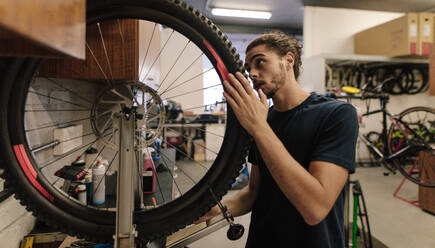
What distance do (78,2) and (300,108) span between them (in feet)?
2.61

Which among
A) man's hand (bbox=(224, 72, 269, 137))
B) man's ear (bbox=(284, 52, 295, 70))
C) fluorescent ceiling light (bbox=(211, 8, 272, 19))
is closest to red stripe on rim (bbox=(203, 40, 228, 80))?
man's hand (bbox=(224, 72, 269, 137))

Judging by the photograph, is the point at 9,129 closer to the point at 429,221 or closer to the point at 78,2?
the point at 78,2

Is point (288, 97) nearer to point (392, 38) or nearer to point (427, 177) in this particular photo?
point (427, 177)

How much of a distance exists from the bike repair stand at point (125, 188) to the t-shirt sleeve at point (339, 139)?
1.82 feet

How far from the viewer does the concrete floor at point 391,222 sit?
1.94 meters

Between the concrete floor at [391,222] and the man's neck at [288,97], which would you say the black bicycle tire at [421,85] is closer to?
the concrete floor at [391,222]

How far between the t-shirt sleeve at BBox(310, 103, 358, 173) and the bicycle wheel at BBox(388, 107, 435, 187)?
261cm

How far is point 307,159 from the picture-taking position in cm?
86

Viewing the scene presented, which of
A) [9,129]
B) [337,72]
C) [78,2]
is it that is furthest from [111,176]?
[337,72]

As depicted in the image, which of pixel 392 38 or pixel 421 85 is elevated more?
pixel 392 38

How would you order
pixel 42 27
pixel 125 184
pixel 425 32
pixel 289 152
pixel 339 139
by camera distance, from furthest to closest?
1. pixel 425 32
2. pixel 289 152
3. pixel 339 139
4. pixel 125 184
5. pixel 42 27

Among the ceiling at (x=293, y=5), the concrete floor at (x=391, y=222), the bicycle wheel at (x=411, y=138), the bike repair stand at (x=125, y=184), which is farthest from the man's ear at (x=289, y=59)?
the ceiling at (x=293, y=5)

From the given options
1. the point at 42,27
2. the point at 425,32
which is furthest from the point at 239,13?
the point at 42,27

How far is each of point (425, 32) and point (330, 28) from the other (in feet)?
4.59
